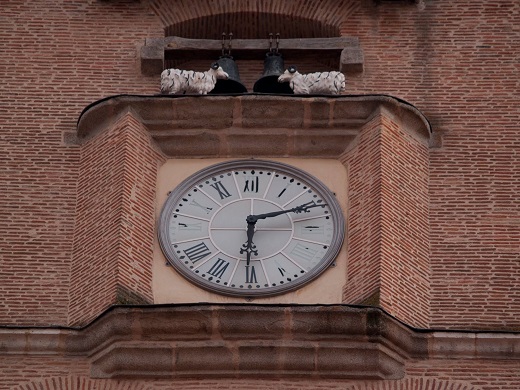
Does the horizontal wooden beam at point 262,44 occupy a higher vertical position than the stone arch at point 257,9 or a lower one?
lower

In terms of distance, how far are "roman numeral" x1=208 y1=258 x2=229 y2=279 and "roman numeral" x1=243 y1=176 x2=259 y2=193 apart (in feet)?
2.95

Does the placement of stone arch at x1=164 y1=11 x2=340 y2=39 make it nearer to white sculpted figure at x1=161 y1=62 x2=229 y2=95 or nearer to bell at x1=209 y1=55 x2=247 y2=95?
bell at x1=209 y1=55 x2=247 y2=95

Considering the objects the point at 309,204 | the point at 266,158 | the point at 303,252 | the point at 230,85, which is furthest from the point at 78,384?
the point at 230,85

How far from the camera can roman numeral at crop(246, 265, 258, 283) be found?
23219 millimetres

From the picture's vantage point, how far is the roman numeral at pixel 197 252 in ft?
76.9

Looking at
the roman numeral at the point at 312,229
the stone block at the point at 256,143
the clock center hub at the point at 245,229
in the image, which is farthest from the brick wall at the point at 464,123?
the clock center hub at the point at 245,229

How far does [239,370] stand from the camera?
73.5 feet

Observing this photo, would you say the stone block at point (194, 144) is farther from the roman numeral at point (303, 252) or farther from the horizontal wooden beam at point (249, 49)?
the roman numeral at point (303, 252)

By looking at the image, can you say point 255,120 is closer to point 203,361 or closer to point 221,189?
point 221,189

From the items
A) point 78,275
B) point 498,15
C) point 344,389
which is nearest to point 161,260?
point 78,275

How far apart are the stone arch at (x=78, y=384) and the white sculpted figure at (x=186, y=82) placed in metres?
3.42

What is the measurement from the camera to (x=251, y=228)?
23531 millimetres

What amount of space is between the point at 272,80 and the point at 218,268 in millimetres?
2473

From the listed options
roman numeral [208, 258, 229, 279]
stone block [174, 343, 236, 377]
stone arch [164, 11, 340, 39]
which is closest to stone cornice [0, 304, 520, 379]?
stone block [174, 343, 236, 377]
